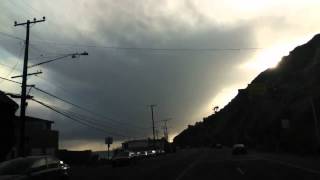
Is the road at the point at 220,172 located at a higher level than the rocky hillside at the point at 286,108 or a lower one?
lower

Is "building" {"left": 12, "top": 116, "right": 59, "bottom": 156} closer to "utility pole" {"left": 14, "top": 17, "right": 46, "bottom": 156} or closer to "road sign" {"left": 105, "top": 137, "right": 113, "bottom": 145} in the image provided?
"road sign" {"left": 105, "top": 137, "right": 113, "bottom": 145}

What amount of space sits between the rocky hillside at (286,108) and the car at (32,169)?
1485 inches

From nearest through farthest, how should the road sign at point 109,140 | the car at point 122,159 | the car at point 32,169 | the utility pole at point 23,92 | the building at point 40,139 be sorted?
the car at point 32,169, the utility pole at point 23,92, the car at point 122,159, the road sign at point 109,140, the building at point 40,139

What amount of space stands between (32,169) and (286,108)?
82.9 m

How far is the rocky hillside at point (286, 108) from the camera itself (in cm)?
6574

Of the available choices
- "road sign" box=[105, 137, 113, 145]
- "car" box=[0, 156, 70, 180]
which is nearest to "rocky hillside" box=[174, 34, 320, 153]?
"road sign" box=[105, 137, 113, 145]

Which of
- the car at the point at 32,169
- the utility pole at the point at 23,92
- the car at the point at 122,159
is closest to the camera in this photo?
the car at the point at 32,169

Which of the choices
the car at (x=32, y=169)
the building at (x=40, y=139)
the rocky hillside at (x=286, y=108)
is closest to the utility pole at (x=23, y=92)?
the car at (x=32, y=169)

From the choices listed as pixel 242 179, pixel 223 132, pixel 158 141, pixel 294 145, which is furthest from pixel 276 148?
pixel 223 132

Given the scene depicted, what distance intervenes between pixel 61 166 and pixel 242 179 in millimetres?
7905

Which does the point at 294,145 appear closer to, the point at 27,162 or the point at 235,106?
the point at 27,162

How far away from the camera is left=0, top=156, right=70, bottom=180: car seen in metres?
16.1

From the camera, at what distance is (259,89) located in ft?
192

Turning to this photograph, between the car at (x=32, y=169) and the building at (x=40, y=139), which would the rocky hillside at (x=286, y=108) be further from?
the car at (x=32, y=169)
